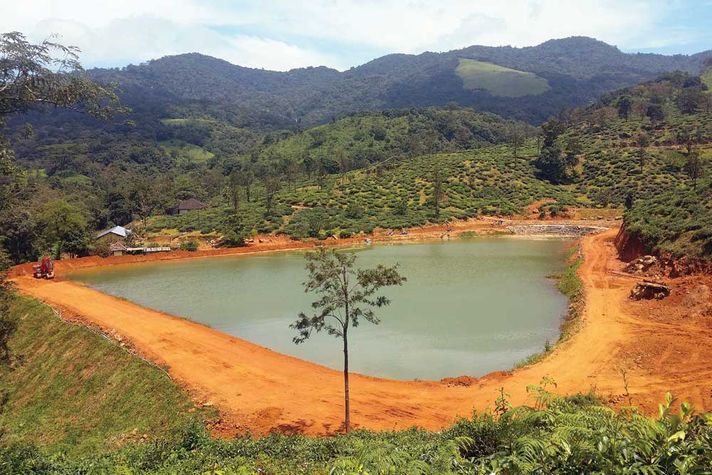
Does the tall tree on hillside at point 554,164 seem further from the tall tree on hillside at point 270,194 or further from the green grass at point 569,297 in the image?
the tall tree on hillside at point 270,194

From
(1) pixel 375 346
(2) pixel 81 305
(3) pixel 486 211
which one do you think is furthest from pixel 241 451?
(3) pixel 486 211

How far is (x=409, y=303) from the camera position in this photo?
84.0 ft

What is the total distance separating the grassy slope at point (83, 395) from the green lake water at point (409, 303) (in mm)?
5596

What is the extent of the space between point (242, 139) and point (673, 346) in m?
195

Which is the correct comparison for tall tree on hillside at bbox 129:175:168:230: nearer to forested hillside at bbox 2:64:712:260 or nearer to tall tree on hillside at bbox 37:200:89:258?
forested hillside at bbox 2:64:712:260

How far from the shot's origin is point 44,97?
8219mm

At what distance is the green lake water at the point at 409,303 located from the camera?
18.5m

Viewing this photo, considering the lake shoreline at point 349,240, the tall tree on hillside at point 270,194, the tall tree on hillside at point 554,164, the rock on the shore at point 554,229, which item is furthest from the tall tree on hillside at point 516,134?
the tall tree on hillside at point 270,194

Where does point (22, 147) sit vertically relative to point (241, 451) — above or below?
above

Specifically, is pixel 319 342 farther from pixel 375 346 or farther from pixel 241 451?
pixel 241 451

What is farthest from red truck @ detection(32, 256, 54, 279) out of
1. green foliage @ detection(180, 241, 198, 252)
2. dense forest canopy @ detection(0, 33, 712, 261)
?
green foliage @ detection(180, 241, 198, 252)

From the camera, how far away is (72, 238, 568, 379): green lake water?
18500 millimetres

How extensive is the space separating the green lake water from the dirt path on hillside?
5.16ft

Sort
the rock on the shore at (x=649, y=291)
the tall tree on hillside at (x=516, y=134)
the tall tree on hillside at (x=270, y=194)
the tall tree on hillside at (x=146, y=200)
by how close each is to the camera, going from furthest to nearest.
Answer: the tall tree on hillside at (x=516, y=134), the tall tree on hillside at (x=146, y=200), the tall tree on hillside at (x=270, y=194), the rock on the shore at (x=649, y=291)
